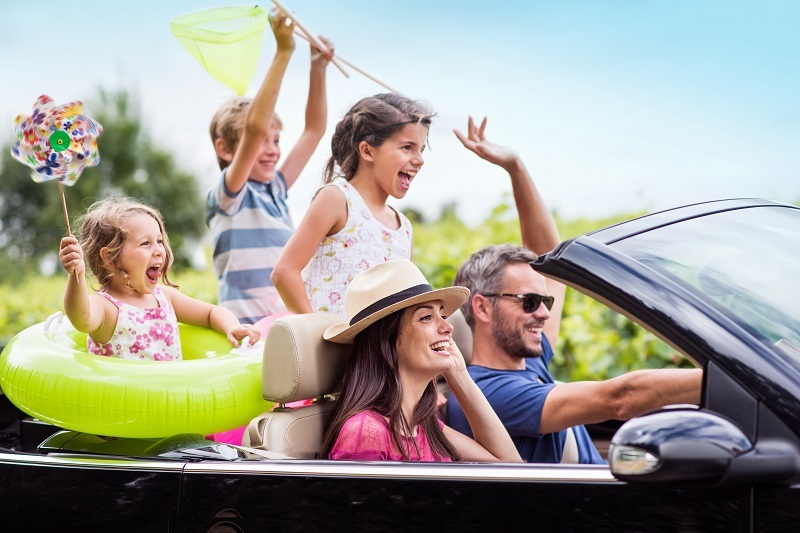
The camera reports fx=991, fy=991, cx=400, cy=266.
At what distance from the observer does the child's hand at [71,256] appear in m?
2.80

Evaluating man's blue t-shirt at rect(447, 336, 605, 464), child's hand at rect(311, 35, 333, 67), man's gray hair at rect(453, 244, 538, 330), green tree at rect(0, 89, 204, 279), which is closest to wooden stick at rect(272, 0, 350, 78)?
child's hand at rect(311, 35, 333, 67)

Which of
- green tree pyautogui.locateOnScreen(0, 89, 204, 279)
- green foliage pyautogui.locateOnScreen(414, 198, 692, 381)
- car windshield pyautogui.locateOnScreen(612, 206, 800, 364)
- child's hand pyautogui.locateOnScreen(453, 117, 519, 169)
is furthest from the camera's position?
green tree pyautogui.locateOnScreen(0, 89, 204, 279)

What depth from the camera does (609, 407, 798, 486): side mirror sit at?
1711 millimetres

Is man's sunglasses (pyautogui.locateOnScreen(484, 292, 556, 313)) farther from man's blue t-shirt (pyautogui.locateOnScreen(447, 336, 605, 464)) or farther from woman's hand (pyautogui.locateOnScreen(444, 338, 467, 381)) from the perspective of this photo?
woman's hand (pyautogui.locateOnScreen(444, 338, 467, 381))

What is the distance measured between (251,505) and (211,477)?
124mm

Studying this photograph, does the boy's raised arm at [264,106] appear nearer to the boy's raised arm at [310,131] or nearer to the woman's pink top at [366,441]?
the boy's raised arm at [310,131]

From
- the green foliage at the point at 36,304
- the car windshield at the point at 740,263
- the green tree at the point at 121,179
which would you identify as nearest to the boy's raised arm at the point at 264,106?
the car windshield at the point at 740,263

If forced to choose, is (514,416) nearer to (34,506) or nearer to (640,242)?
(640,242)

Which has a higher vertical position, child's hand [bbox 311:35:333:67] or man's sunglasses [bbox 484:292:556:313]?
child's hand [bbox 311:35:333:67]

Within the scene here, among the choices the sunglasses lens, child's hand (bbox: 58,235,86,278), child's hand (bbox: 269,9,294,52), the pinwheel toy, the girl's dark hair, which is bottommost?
the sunglasses lens

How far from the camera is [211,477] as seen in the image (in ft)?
7.33

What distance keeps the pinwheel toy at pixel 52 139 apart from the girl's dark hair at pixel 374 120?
42.7 inches

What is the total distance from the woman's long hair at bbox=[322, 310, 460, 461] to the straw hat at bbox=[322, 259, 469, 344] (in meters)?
0.05

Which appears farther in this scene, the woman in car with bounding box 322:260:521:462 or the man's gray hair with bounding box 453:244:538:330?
the man's gray hair with bounding box 453:244:538:330
